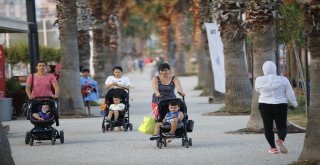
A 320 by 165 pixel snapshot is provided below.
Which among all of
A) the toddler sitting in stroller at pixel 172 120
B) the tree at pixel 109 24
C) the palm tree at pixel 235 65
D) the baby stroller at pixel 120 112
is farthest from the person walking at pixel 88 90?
the tree at pixel 109 24

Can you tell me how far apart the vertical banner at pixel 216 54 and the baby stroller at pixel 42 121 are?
11.2 metres

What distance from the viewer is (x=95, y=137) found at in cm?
1908

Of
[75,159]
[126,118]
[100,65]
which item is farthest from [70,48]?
[100,65]

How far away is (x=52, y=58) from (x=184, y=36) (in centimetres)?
2148

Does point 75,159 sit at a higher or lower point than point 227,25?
lower

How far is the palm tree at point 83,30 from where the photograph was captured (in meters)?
34.0

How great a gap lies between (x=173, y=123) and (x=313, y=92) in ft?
12.9

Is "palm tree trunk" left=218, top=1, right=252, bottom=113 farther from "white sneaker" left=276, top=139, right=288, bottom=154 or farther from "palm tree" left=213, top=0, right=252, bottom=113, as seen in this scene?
"white sneaker" left=276, top=139, right=288, bottom=154

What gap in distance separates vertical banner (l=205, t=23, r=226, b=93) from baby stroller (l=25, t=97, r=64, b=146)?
36.9 feet

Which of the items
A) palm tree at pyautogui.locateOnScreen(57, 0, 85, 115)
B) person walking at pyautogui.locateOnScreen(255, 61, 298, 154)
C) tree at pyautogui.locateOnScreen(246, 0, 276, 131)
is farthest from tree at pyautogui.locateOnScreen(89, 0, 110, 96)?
person walking at pyautogui.locateOnScreen(255, 61, 298, 154)

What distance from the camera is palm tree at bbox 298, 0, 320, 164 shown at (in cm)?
1197

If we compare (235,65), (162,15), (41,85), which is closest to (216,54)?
(235,65)

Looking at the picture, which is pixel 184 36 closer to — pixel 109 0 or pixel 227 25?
pixel 109 0

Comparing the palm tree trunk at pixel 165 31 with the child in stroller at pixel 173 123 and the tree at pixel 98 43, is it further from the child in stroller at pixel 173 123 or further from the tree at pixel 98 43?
the child in stroller at pixel 173 123
